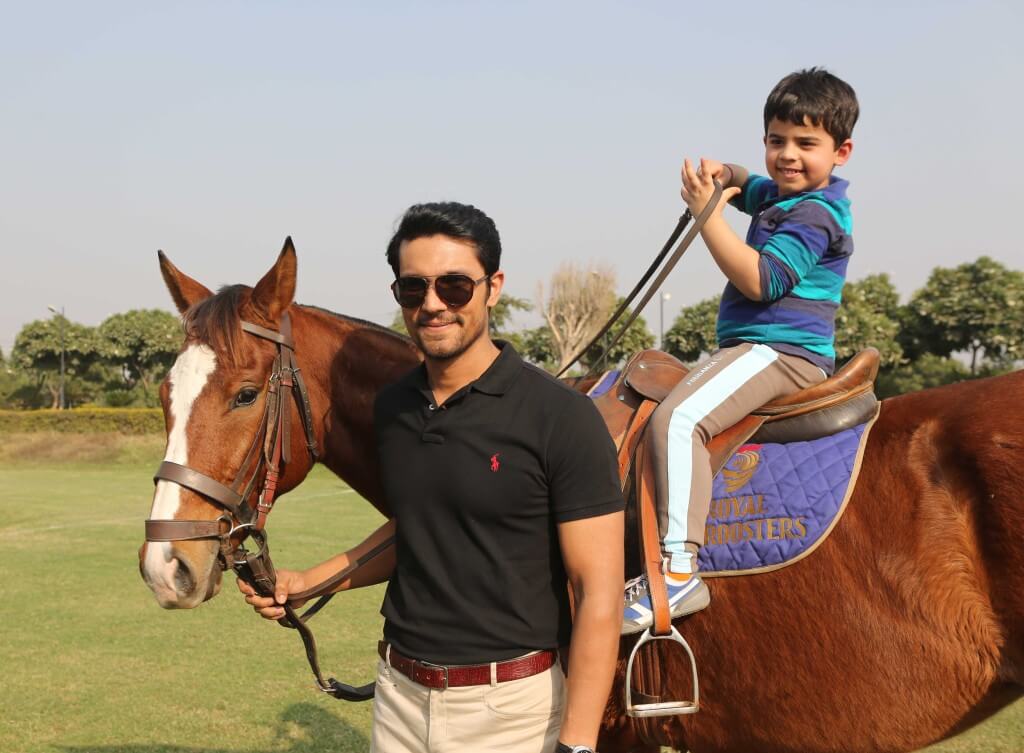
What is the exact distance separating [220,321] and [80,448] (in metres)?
32.7

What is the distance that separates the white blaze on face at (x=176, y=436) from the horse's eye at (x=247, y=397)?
0.14 metres

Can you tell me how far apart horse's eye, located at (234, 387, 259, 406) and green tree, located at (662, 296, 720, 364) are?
3174 cm

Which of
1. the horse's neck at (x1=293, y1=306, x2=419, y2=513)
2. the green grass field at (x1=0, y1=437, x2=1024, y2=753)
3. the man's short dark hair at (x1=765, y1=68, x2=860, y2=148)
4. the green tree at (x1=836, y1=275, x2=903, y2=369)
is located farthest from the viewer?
the green tree at (x1=836, y1=275, x2=903, y2=369)

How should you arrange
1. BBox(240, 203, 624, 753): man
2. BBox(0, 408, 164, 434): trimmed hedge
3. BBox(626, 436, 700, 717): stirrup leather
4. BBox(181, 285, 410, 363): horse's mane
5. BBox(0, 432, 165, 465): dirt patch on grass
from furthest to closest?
BBox(0, 408, 164, 434): trimmed hedge < BBox(0, 432, 165, 465): dirt patch on grass < BBox(181, 285, 410, 363): horse's mane < BBox(626, 436, 700, 717): stirrup leather < BBox(240, 203, 624, 753): man

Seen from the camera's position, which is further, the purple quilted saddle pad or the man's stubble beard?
the purple quilted saddle pad

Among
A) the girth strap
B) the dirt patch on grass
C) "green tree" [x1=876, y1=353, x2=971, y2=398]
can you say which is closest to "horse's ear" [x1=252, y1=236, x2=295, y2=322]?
the girth strap

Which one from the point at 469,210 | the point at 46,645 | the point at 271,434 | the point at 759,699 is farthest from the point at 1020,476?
the point at 46,645

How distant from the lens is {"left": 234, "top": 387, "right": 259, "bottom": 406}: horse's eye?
119 inches

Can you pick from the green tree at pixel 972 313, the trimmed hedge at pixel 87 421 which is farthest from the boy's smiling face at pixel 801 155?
the trimmed hedge at pixel 87 421

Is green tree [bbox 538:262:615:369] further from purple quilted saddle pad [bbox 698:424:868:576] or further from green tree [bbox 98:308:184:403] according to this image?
green tree [bbox 98:308:184:403]

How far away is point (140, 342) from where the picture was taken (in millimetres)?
55500

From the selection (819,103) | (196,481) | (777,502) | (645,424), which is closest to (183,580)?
(196,481)

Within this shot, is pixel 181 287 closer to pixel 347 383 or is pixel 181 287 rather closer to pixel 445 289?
pixel 347 383

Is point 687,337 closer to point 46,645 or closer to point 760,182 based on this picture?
point 46,645
